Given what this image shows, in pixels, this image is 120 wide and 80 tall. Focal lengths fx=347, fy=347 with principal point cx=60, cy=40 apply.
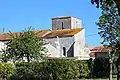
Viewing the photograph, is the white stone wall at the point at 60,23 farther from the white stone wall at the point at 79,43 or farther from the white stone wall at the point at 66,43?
the white stone wall at the point at 66,43

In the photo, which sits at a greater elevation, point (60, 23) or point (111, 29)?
point (60, 23)

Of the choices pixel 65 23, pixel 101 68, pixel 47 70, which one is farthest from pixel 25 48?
pixel 65 23

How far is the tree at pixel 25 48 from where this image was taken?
5362 cm

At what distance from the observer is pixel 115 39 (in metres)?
34.9

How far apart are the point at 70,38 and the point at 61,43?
3.24m

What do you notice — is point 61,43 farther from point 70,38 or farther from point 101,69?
point 101,69

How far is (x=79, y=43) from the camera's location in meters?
92.4

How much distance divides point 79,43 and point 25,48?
40360 millimetres

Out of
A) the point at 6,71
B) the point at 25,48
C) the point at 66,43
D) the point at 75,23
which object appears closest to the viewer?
the point at 6,71

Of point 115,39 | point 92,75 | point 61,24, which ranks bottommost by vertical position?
point 92,75

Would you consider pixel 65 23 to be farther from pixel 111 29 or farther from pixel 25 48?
pixel 111 29

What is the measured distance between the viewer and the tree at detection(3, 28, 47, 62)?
53625 mm

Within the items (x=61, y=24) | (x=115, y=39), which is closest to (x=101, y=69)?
(x=115, y=39)

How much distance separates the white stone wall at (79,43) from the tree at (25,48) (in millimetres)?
35422
